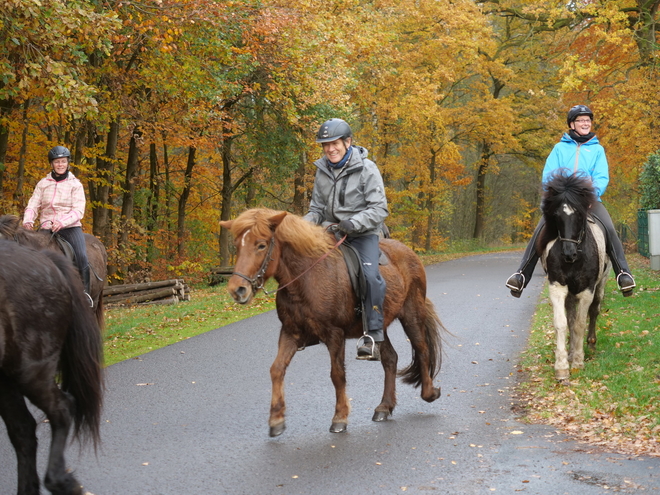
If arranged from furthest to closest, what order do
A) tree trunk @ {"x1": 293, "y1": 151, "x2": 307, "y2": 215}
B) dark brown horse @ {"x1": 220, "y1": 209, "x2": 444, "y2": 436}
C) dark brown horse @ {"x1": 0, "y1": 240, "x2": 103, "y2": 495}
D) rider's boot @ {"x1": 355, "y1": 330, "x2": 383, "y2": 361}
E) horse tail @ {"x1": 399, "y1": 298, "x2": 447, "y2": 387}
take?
tree trunk @ {"x1": 293, "y1": 151, "x2": 307, "y2": 215}, horse tail @ {"x1": 399, "y1": 298, "x2": 447, "y2": 387}, rider's boot @ {"x1": 355, "y1": 330, "x2": 383, "y2": 361}, dark brown horse @ {"x1": 220, "y1": 209, "x2": 444, "y2": 436}, dark brown horse @ {"x1": 0, "y1": 240, "x2": 103, "y2": 495}

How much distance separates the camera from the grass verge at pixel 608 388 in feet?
21.1

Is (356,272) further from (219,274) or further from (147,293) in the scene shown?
(219,274)

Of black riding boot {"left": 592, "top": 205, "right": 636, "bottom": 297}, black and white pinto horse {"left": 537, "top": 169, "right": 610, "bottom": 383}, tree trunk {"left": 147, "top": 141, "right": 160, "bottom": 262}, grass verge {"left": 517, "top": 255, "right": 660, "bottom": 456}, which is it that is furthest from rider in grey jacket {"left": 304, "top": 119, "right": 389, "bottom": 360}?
tree trunk {"left": 147, "top": 141, "right": 160, "bottom": 262}

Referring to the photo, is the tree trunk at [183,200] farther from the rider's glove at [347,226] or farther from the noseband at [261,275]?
the noseband at [261,275]

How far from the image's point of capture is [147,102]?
2119 cm

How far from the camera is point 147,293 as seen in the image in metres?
20.5

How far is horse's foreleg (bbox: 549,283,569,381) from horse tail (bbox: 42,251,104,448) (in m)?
5.08

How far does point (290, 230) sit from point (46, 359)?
231 cm

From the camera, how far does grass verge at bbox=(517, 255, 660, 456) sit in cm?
644

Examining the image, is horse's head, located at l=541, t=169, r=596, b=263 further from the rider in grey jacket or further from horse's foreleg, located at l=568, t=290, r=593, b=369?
the rider in grey jacket

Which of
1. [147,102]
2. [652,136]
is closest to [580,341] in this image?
[147,102]

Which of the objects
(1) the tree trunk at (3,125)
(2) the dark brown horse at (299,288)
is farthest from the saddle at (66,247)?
(1) the tree trunk at (3,125)

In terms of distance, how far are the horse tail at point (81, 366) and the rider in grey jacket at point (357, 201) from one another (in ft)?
7.72

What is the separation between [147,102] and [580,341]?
15459mm
